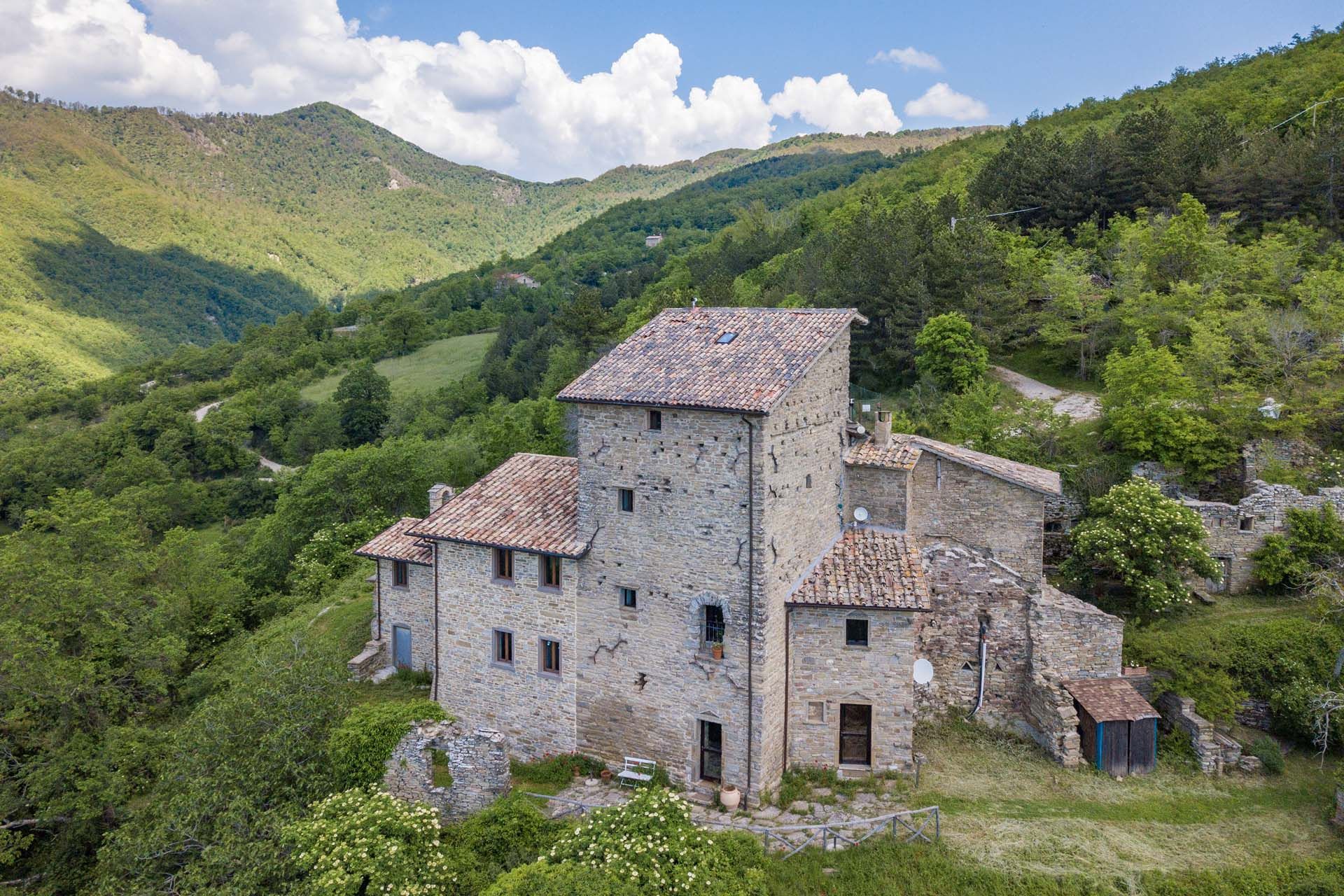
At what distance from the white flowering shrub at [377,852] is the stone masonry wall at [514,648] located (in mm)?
→ 4481

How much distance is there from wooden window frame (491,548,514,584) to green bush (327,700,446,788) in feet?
12.5

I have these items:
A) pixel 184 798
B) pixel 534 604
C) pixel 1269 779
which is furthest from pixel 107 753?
pixel 1269 779

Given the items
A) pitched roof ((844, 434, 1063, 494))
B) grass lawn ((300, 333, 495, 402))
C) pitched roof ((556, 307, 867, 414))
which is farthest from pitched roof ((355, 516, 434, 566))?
grass lawn ((300, 333, 495, 402))

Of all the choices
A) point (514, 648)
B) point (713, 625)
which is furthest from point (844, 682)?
point (514, 648)

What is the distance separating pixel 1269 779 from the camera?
20.1 m

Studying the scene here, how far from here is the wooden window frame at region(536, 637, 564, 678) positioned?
21.4m

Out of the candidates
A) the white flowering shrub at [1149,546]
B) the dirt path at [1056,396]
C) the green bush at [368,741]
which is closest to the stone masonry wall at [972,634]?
the white flowering shrub at [1149,546]

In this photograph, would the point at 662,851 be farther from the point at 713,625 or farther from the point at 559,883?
the point at 713,625

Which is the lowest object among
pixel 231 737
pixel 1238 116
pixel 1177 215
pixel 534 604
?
pixel 231 737

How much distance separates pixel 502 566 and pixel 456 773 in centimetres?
545

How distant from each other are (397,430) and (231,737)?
182ft

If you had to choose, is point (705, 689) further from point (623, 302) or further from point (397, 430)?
point (623, 302)

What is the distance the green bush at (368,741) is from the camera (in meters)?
19.4

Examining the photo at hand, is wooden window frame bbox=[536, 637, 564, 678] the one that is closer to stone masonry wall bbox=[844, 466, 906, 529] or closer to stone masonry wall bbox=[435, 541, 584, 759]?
stone masonry wall bbox=[435, 541, 584, 759]
